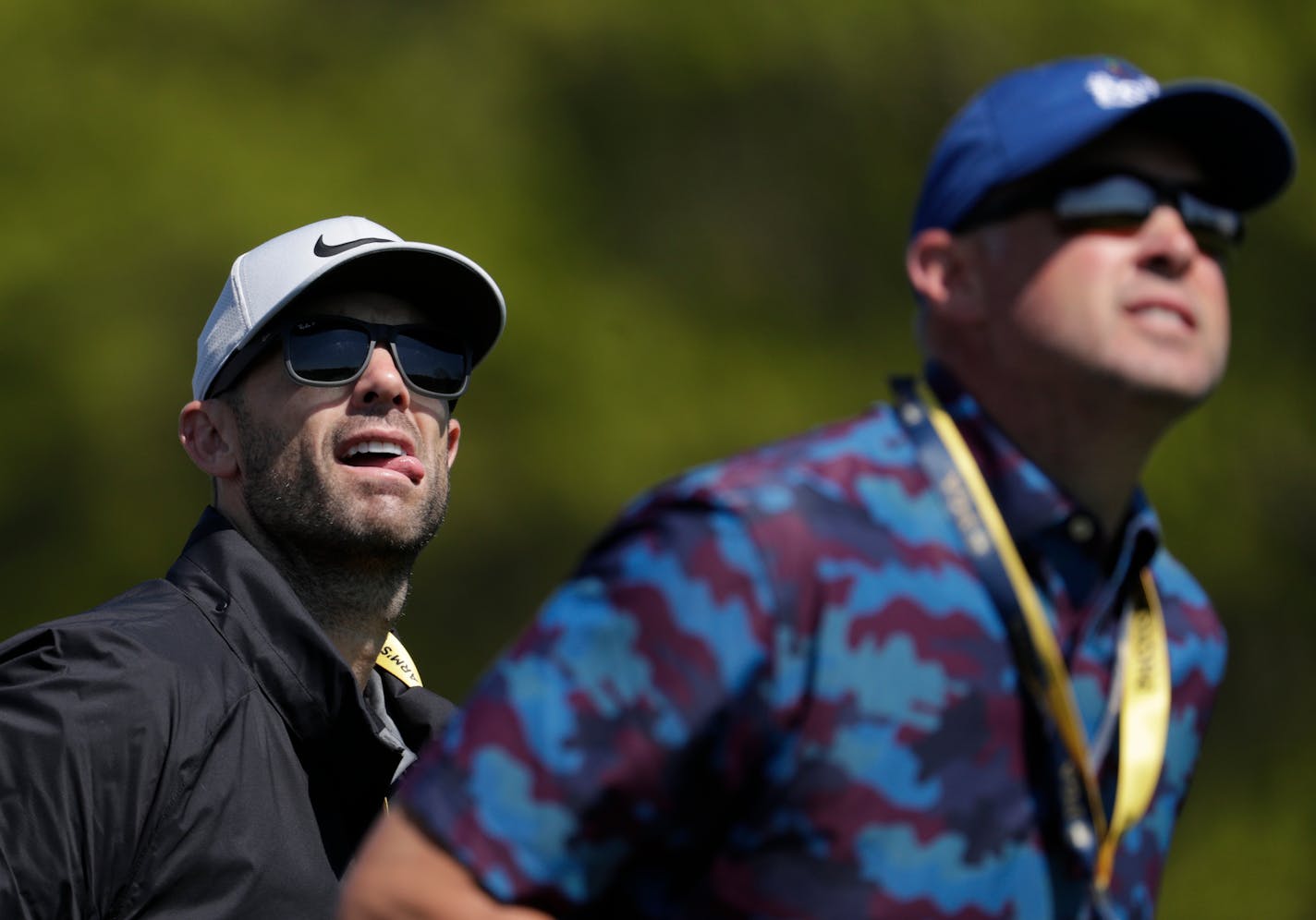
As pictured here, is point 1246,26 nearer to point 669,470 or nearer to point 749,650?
point 669,470

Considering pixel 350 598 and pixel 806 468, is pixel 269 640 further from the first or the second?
pixel 806 468

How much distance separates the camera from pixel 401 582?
3.70 m

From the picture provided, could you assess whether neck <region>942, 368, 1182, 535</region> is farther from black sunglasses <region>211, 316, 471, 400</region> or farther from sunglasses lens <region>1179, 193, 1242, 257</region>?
black sunglasses <region>211, 316, 471, 400</region>

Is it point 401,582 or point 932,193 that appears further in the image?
point 401,582

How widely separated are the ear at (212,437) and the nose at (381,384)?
0.90 ft

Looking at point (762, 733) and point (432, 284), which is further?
point (432, 284)

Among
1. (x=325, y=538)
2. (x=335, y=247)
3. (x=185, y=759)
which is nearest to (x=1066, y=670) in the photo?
(x=185, y=759)

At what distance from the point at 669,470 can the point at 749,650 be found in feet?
20.4

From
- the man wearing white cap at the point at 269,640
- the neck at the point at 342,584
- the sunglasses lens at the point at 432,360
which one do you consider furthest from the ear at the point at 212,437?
the sunglasses lens at the point at 432,360

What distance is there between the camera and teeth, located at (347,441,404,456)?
3.70m

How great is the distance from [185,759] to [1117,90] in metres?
1.71

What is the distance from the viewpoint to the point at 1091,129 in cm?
199

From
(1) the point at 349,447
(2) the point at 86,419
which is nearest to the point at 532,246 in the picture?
(2) the point at 86,419

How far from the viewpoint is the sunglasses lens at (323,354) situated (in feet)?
12.1
